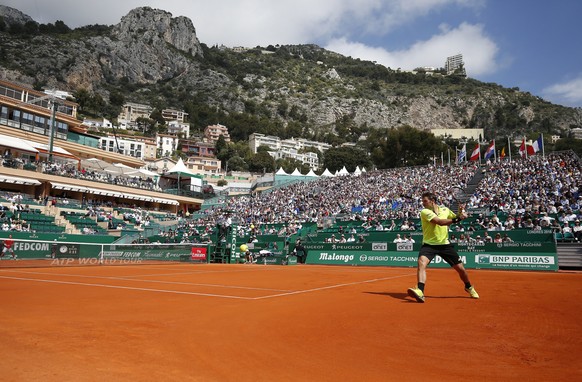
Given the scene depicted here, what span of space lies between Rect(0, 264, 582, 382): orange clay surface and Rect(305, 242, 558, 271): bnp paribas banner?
12811 millimetres

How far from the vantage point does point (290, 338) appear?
5.42 m

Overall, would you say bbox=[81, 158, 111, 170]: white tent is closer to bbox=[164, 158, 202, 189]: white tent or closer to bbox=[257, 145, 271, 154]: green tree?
bbox=[164, 158, 202, 189]: white tent

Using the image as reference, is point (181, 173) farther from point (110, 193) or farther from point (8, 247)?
point (8, 247)

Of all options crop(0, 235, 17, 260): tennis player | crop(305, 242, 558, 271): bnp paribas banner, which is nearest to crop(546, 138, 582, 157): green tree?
crop(305, 242, 558, 271): bnp paribas banner

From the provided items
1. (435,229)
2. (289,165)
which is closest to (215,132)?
(289,165)

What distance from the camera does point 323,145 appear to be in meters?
183

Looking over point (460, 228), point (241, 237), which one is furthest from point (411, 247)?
point (241, 237)

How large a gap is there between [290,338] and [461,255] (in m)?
19.8

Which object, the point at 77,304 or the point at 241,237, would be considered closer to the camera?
the point at 77,304

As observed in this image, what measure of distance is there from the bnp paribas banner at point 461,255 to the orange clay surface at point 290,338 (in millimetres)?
12811

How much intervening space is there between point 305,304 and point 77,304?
445 centimetres

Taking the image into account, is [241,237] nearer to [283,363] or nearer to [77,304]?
[77,304]

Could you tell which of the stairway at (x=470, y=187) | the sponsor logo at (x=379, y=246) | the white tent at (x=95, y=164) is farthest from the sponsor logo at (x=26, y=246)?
the white tent at (x=95, y=164)

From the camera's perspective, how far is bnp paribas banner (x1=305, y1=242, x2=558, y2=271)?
20.6 m
